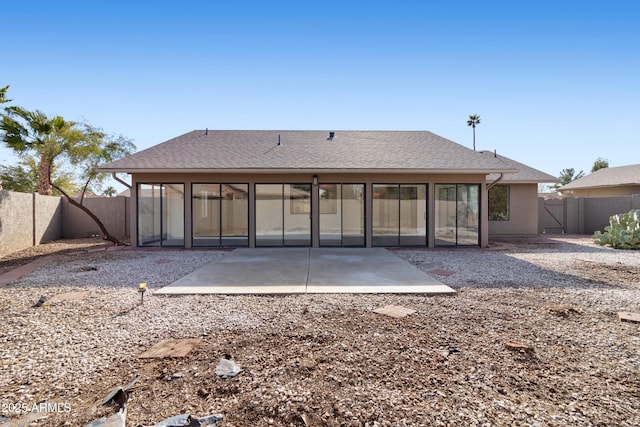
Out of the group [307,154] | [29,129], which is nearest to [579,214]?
[307,154]

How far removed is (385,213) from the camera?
12.4 metres

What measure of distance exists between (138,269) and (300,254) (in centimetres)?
444

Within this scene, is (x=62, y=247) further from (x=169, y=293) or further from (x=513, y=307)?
(x=513, y=307)

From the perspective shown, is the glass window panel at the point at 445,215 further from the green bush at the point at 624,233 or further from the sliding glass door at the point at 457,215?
the green bush at the point at 624,233

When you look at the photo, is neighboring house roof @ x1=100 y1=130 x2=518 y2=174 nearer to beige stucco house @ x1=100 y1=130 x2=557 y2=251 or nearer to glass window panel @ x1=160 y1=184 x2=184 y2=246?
beige stucco house @ x1=100 y1=130 x2=557 y2=251

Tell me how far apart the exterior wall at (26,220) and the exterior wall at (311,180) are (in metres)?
3.53

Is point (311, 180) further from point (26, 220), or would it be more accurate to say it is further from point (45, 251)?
point (26, 220)

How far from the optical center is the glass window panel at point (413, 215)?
1234 cm

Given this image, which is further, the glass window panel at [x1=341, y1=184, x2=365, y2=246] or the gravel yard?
the glass window panel at [x1=341, y1=184, x2=365, y2=246]

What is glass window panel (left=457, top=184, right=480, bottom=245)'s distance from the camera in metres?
12.3

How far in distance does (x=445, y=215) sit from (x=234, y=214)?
7678 mm

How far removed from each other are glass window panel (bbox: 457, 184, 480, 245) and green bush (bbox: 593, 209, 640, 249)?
17.3ft

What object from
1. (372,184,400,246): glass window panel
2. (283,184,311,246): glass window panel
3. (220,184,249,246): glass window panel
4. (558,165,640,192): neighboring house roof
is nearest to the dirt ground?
(220,184,249,246): glass window panel

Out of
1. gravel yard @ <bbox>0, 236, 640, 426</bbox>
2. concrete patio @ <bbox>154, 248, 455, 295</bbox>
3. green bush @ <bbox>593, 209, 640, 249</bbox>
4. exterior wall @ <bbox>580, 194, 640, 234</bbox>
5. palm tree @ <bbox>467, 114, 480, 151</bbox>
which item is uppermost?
palm tree @ <bbox>467, 114, 480, 151</bbox>
